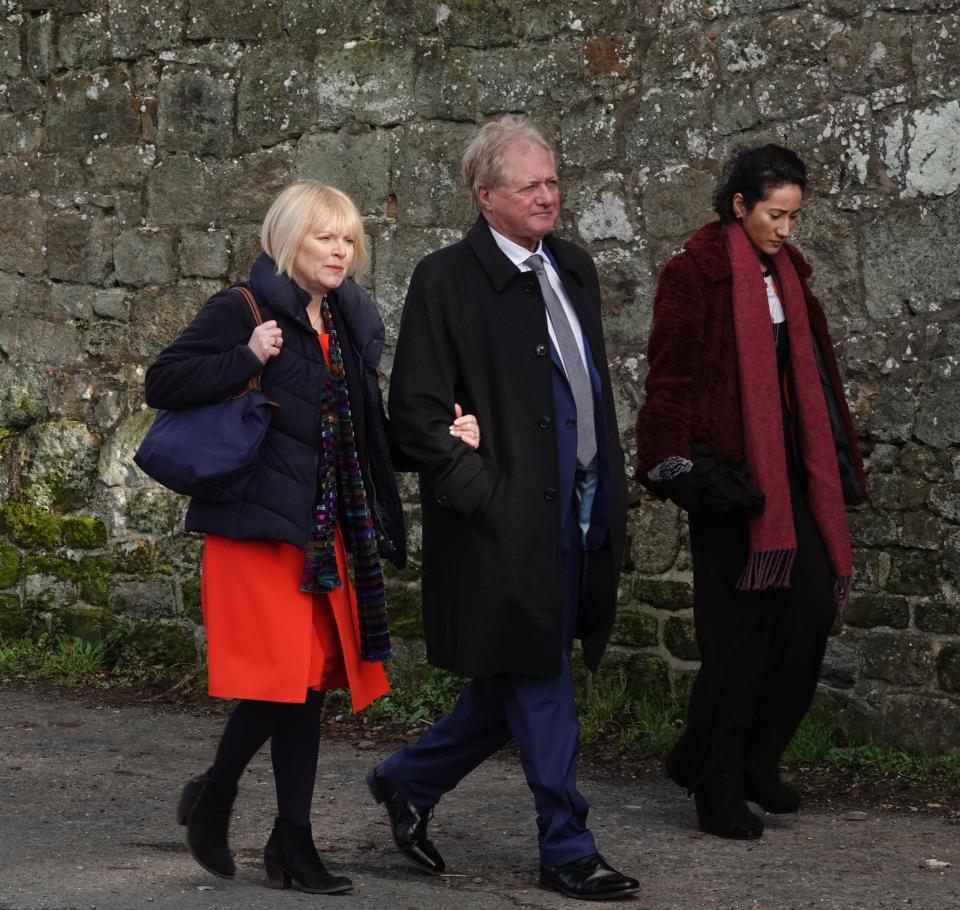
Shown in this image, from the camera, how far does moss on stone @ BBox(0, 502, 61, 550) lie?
23.7 ft

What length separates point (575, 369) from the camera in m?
4.41

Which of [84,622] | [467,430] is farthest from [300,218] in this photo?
[84,622]

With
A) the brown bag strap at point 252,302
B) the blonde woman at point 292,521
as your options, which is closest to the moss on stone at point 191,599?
the blonde woman at point 292,521

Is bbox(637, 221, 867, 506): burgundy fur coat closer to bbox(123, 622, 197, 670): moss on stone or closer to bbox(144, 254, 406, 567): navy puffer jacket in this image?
bbox(144, 254, 406, 567): navy puffer jacket

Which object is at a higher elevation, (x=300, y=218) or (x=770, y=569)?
(x=300, y=218)

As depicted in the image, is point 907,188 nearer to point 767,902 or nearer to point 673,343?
point 673,343

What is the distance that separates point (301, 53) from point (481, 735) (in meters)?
3.24

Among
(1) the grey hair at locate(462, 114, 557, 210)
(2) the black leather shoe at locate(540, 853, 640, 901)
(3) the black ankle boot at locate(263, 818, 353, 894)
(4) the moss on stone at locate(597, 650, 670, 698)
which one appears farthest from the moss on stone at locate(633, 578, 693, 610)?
(3) the black ankle boot at locate(263, 818, 353, 894)

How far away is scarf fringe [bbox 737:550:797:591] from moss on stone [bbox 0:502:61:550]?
354cm

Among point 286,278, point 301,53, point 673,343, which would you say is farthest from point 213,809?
point 301,53

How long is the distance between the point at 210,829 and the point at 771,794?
1.60m

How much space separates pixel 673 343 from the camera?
473 centimetres

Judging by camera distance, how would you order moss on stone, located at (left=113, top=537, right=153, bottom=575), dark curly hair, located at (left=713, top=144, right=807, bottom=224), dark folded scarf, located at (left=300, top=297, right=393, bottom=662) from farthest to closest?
moss on stone, located at (left=113, top=537, right=153, bottom=575) → dark curly hair, located at (left=713, top=144, right=807, bottom=224) → dark folded scarf, located at (left=300, top=297, right=393, bottom=662)

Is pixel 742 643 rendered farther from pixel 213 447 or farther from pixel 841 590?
pixel 213 447
